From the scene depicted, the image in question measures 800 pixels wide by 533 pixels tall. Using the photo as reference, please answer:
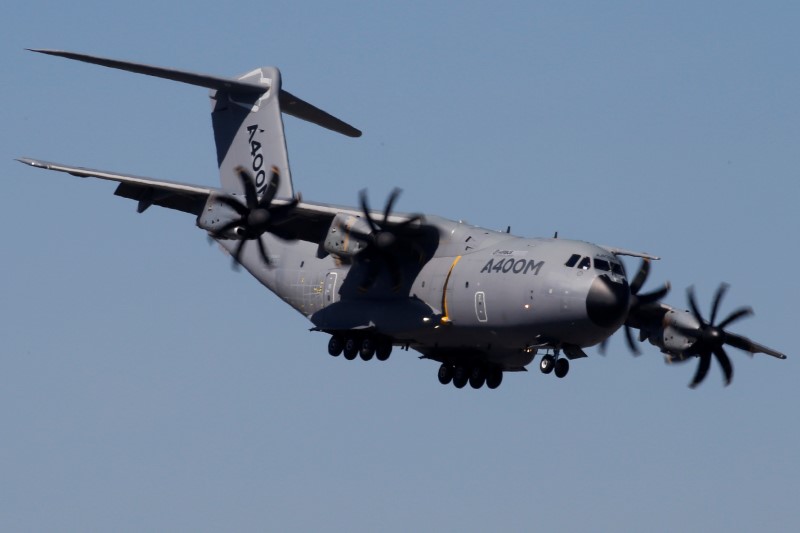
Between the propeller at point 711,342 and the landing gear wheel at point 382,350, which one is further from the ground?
the propeller at point 711,342

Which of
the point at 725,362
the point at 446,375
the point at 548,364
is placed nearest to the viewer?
the point at 548,364

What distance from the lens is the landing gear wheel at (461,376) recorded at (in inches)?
1551

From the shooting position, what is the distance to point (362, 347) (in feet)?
125

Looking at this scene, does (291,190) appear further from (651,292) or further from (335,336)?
(651,292)

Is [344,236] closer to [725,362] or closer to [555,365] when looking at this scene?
[555,365]

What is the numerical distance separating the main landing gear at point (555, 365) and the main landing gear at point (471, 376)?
3.71 m

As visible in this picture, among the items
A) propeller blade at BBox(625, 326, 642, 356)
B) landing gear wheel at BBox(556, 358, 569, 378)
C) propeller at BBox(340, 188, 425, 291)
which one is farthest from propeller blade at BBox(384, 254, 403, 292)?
propeller blade at BBox(625, 326, 642, 356)

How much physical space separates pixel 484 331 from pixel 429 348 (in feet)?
9.93

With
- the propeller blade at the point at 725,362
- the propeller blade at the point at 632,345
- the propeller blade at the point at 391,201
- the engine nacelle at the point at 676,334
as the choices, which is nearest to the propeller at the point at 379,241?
the propeller blade at the point at 391,201

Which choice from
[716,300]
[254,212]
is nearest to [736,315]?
[716,300]

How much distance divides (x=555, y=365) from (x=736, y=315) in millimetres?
5545

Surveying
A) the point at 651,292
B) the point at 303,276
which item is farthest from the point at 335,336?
the point at 651,292

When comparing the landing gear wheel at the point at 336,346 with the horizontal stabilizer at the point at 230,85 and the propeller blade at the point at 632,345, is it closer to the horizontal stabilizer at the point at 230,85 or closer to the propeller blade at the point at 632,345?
the propeller blade at the point at 632,345

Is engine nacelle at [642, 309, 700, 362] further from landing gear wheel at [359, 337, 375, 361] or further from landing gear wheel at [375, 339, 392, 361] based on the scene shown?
landing gear wheel at [359, 337, 375, 361]
